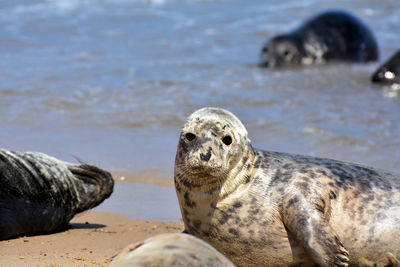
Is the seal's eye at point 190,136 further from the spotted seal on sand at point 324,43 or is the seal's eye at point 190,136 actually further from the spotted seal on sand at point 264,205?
the spotted seal on sand at point 324,43

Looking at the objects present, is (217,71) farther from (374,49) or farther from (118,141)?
(118,141)

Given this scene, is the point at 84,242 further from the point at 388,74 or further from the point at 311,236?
the point at 388,74

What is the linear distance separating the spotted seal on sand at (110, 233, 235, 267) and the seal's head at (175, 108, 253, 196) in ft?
2.60

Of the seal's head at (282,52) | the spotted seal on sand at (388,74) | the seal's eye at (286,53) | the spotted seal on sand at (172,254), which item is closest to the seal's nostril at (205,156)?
the spotted seal on sand at (172,254)

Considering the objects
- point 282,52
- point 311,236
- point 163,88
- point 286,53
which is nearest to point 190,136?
point 311,236

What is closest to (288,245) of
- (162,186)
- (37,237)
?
(37,237)

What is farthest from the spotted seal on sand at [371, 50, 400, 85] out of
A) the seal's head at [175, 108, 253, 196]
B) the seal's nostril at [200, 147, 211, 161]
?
the seal's nostril at [200, 147, 211, 161]

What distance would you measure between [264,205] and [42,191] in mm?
1864

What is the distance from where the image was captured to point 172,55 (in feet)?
39.4

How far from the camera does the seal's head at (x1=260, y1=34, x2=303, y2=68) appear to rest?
11812mm

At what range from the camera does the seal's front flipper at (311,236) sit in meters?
3.52

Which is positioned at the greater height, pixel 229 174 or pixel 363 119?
pixel 229 174

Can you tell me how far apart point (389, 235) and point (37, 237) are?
2.20 metres

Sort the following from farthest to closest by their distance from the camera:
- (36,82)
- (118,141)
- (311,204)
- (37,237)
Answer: (36,82)
(118,141)
(37,237)
(311,204)
